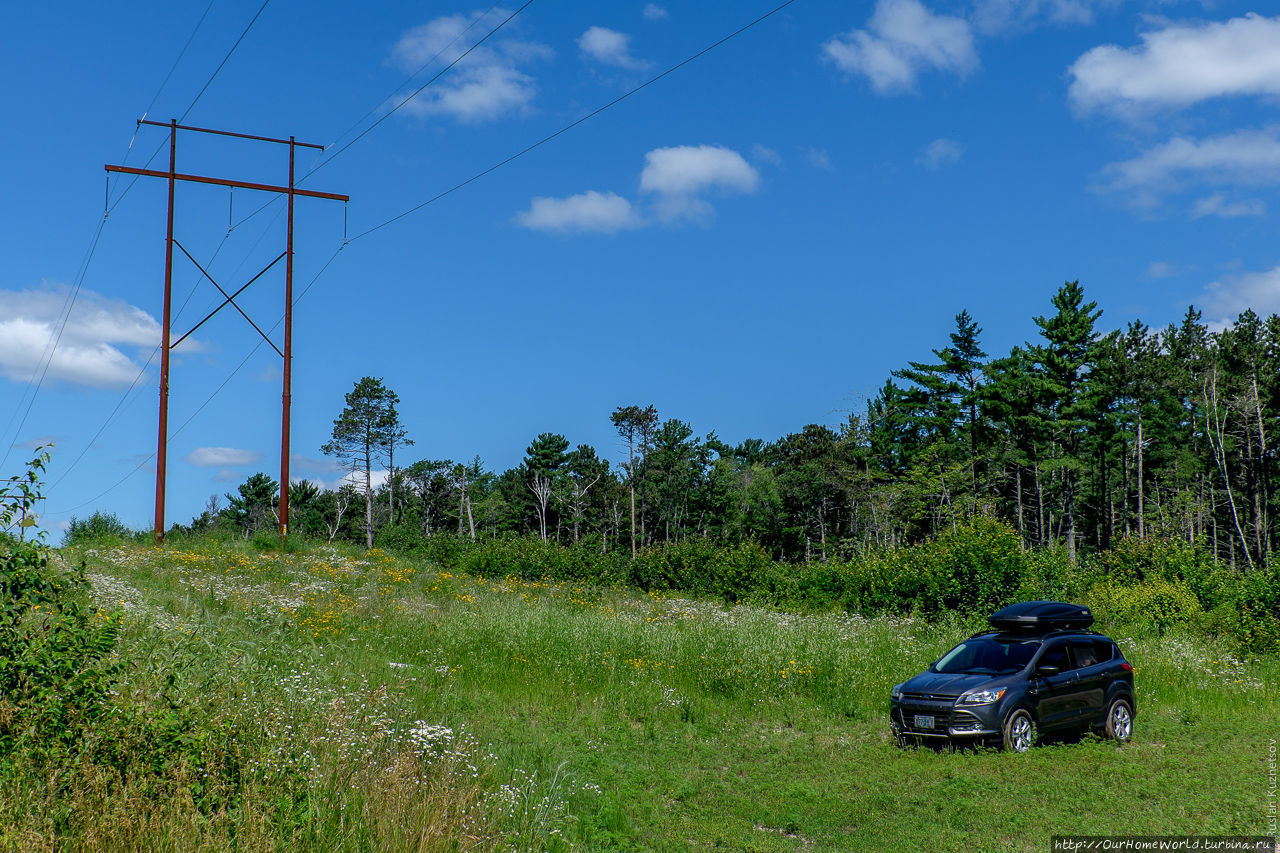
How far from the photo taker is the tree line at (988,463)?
2494 inches

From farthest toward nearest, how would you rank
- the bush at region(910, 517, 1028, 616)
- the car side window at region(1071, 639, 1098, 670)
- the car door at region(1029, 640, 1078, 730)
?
the bush at region(910, 517, 1028, 616) < the car side window at region(1071, 639, 1098, 670) < the car door at region(1029, 640, 1078, 730)

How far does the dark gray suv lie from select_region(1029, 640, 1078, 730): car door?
1cm

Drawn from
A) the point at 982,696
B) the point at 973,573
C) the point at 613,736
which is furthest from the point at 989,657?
the point at 973,573

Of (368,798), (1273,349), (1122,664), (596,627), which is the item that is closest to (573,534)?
(1273,349)

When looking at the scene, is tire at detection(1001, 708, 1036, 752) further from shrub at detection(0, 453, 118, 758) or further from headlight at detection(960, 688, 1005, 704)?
shrub at detection(0, 453, 118, 758)

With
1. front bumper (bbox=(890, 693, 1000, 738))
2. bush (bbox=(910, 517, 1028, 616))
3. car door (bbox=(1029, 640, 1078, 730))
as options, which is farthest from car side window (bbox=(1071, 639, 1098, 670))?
bush (bbox=(910, 517, 1028, 616))

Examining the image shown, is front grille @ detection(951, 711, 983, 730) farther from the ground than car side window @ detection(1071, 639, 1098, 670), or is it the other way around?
car side window @ detection(1071, 639, 1098, 670)

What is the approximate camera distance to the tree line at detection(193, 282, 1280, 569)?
208ft

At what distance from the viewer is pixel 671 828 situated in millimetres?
8664

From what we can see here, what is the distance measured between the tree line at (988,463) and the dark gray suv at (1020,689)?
3800 cm

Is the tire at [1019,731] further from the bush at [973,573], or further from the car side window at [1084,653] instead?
the bush at [973,573]

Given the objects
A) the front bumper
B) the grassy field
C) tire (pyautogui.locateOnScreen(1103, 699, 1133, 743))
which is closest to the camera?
the grassy field

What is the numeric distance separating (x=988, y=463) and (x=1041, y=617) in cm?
5625

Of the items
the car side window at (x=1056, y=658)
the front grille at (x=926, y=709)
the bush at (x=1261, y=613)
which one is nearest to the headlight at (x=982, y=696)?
the front grille at (x=926, y=709)
